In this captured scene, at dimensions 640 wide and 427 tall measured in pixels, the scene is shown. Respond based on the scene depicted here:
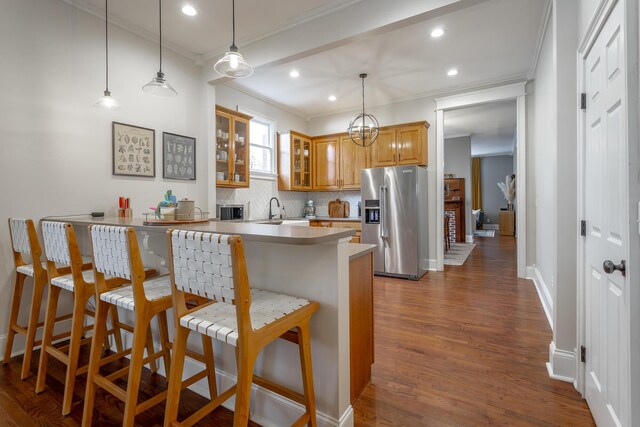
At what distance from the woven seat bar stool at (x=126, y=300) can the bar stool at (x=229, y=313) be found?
25 centimetres

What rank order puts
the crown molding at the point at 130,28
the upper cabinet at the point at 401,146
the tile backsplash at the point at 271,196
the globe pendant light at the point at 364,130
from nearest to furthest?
the crown molding at the point at 130,28, the globe pendant light at the point at 364,130, the tile backsplash at the point at 271,196, the upper cabinet at the point at 401,146

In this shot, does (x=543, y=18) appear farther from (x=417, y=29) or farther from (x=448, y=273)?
(x=448, y=273)

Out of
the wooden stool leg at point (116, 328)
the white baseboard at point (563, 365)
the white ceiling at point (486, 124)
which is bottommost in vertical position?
the white baseboard at point (563, 365)

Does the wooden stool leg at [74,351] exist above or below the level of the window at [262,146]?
below

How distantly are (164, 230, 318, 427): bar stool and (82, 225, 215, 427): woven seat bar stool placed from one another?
25 cm

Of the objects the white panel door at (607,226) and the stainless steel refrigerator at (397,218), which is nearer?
the white panel door at (607,226)

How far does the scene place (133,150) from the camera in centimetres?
309

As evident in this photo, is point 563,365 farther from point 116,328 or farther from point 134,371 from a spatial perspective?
point 116,328

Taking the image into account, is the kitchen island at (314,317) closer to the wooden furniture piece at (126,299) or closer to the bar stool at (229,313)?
the bar stool at (229,313)

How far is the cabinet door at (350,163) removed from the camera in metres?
5.41

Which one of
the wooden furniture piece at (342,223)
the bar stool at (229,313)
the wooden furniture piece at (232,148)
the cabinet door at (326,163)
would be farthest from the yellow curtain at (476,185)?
the bar stool at (229,313)

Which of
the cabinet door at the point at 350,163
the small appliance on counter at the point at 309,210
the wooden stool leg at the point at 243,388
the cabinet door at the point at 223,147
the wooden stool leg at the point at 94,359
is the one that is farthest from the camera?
the small appliance on counter at the point at 309,210

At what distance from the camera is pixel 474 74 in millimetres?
4328

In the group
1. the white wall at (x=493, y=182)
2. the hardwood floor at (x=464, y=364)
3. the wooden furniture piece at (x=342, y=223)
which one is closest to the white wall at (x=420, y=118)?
the wooden furniture piece at (x=342, y=223)
